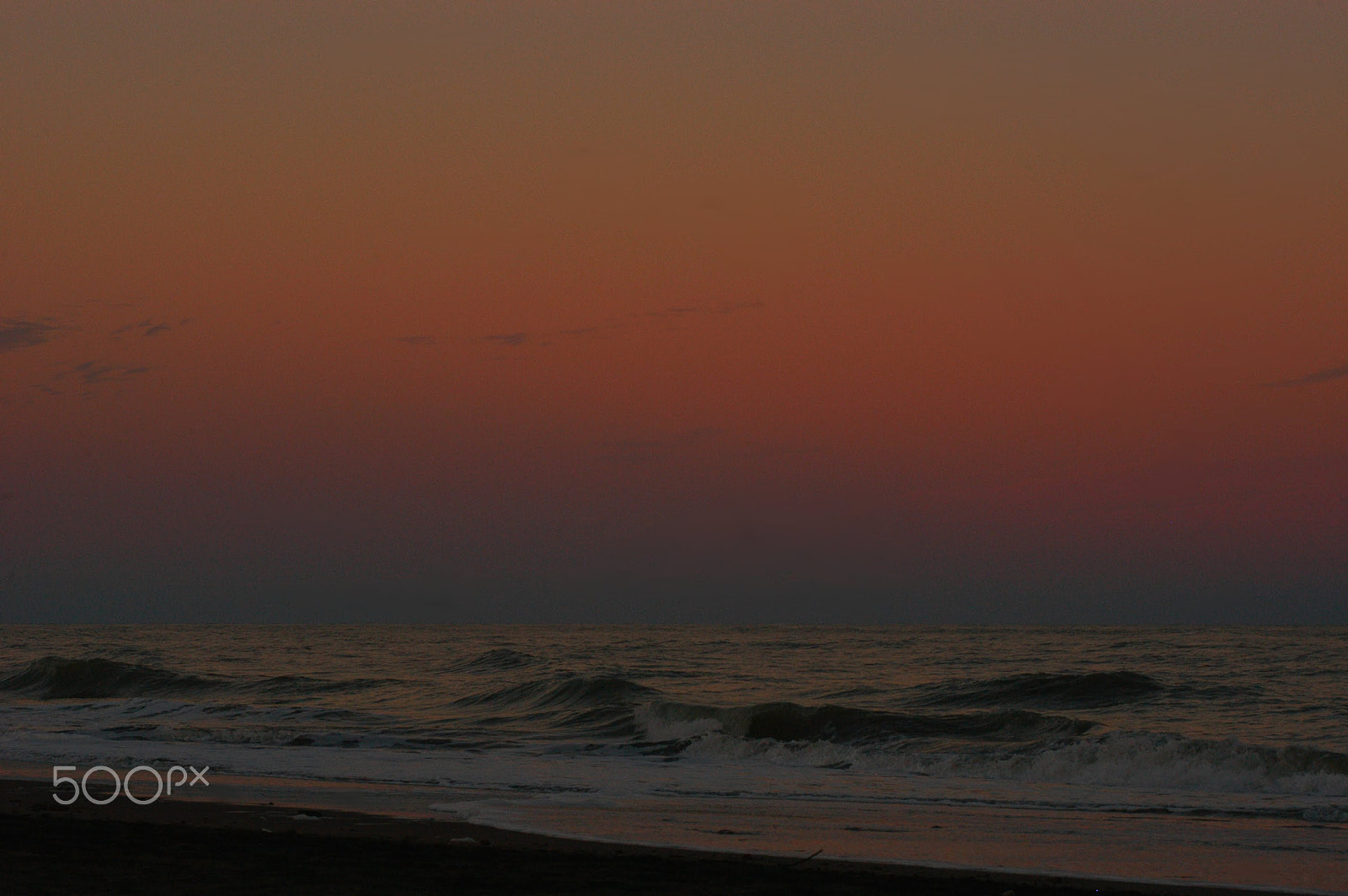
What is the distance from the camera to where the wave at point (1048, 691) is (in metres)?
28.0

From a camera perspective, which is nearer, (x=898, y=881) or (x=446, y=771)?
(x=898, y=881)

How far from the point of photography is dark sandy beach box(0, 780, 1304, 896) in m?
8.48

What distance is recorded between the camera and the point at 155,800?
45.1ft

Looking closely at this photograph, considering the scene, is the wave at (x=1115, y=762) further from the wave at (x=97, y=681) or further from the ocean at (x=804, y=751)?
the wave at (x=97, y=681)

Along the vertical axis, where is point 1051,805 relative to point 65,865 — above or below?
below

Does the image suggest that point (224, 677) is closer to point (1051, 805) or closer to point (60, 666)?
point (60, 666)

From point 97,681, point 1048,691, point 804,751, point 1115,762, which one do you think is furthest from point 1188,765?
point 97,681

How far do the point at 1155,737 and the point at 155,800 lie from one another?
1421 cm

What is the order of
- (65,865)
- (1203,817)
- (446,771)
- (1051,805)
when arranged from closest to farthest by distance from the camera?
(65,865), (1203,817), (1051,805), (446,771)

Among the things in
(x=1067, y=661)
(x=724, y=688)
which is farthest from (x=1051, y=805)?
(x=1067, y=661)

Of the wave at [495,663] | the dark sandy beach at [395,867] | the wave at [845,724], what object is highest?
the dark sandy beach at [395,867]

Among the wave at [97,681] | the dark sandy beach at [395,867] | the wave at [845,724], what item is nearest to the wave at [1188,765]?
the wave at [845,724]

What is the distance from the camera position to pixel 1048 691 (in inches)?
1163

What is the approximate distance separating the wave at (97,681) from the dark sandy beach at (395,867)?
81.6 ft
